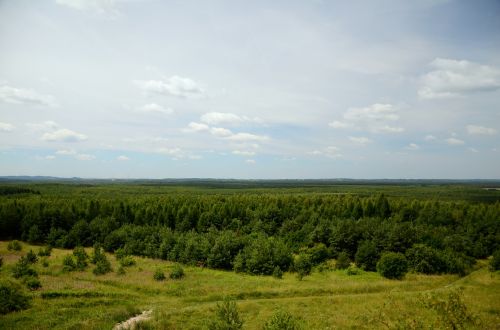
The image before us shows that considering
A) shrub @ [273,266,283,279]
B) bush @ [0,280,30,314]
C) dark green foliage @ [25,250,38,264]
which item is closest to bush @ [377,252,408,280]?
shrub @ [273,266,283,279]

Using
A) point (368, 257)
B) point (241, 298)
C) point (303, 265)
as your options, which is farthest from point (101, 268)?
point (368, 257)

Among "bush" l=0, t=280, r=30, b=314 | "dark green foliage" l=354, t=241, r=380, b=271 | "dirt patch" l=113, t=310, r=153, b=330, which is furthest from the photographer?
"dark green foliage" l=354, t=241, r=380, b=271

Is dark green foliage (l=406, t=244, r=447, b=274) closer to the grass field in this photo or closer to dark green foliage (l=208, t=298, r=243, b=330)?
the grass field

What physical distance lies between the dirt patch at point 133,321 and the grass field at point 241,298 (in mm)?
614

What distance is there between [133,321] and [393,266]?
35468 mm

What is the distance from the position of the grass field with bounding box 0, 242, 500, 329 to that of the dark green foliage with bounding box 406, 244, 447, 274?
2.36 meters

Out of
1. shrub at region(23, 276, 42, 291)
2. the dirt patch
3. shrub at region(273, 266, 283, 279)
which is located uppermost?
shrub at region(23, 276, 42, 291)

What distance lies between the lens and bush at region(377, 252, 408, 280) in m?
48.2

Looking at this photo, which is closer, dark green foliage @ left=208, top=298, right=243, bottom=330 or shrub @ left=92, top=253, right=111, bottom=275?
dark green foliage @ left=208, top=298, right=243, bottom=330

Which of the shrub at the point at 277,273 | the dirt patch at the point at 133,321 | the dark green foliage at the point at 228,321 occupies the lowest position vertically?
the shrub at the point at 277,273

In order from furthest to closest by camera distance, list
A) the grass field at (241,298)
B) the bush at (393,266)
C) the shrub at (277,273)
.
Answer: the bush at (393,266) < the shrub at (277,273) < the grass field at (241,298)

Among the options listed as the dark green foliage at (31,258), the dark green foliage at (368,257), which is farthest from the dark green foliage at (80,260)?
the dark green foliage at (368,257)

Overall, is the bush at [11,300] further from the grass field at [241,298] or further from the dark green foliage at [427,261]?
the dark green foliage at [427,261]

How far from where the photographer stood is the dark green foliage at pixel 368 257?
53938mm
